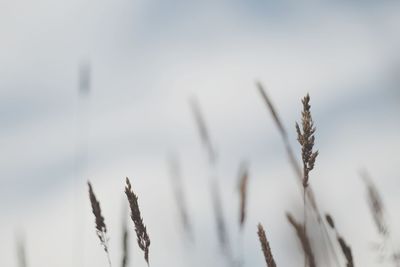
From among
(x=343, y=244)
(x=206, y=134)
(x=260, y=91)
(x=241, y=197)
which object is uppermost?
(x=206, y=134)

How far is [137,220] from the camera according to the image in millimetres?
2250

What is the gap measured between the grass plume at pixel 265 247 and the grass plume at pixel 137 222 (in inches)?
17.8

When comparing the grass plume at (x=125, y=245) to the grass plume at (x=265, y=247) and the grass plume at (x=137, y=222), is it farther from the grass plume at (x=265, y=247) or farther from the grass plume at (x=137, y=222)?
the grass plume at (x=265, y=247)

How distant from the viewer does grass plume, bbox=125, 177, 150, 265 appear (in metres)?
2.21

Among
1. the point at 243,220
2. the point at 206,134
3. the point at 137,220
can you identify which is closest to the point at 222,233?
the point at 243,220

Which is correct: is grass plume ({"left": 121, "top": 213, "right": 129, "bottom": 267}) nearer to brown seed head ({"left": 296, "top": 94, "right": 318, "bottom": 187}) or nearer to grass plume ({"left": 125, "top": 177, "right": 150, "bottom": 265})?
grass plume ({"left": 125, "top": 177, "right": 150, "bottom": 265})

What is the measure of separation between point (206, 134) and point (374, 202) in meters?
1.27

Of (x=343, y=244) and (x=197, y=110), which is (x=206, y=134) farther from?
(x=343, y=244)

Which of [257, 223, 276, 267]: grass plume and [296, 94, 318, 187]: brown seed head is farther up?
[296, 94, 318, 187]: brown seed head

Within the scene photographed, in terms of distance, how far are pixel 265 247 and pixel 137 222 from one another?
519 millimetres

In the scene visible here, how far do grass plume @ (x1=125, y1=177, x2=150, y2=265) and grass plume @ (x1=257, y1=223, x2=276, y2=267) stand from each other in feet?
1.49

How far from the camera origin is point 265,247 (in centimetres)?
212

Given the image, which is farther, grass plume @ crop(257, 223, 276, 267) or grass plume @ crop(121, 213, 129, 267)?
grass plume @ crop(121, 213, 129, 267)

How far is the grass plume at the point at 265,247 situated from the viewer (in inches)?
81.9
